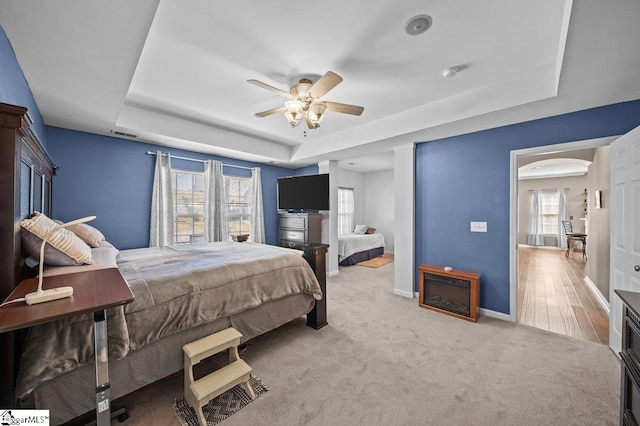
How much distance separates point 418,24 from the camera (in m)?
1.77

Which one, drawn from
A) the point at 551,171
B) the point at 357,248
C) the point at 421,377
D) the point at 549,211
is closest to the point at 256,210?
the point at 357,248

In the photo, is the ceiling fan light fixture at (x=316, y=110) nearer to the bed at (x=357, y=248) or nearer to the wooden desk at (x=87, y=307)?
the wooden desk at (x=87, y=307)

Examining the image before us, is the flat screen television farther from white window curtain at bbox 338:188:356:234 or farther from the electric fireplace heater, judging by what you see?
white window curtain at bbox 338:188:356:234

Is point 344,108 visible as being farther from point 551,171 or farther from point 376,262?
point 551,171

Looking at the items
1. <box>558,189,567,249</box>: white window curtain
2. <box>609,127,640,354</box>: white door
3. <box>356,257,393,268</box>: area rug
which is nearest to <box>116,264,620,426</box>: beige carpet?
<box>609,127,640,354</box>: white door

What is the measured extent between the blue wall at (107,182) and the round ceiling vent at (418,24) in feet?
12.6

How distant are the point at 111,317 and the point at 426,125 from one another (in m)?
3.49

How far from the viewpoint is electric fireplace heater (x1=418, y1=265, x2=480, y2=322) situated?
9.96 feet

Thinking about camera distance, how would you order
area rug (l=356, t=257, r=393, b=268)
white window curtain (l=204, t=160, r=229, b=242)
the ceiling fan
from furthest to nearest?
area rug (l=356, t=257, r=393, b=268), white window curtain (l=204, t=160, r=229, b=242), the ceiling fan

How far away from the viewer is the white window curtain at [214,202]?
4.44 meters

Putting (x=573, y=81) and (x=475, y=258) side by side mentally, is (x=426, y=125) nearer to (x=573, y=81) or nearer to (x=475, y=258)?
(x=573, y=81)

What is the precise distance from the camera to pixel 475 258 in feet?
10.9

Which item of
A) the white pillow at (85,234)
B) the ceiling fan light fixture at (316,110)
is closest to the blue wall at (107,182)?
the white pillow at (85,234)

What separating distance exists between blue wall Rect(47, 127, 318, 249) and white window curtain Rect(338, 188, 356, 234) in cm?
468
